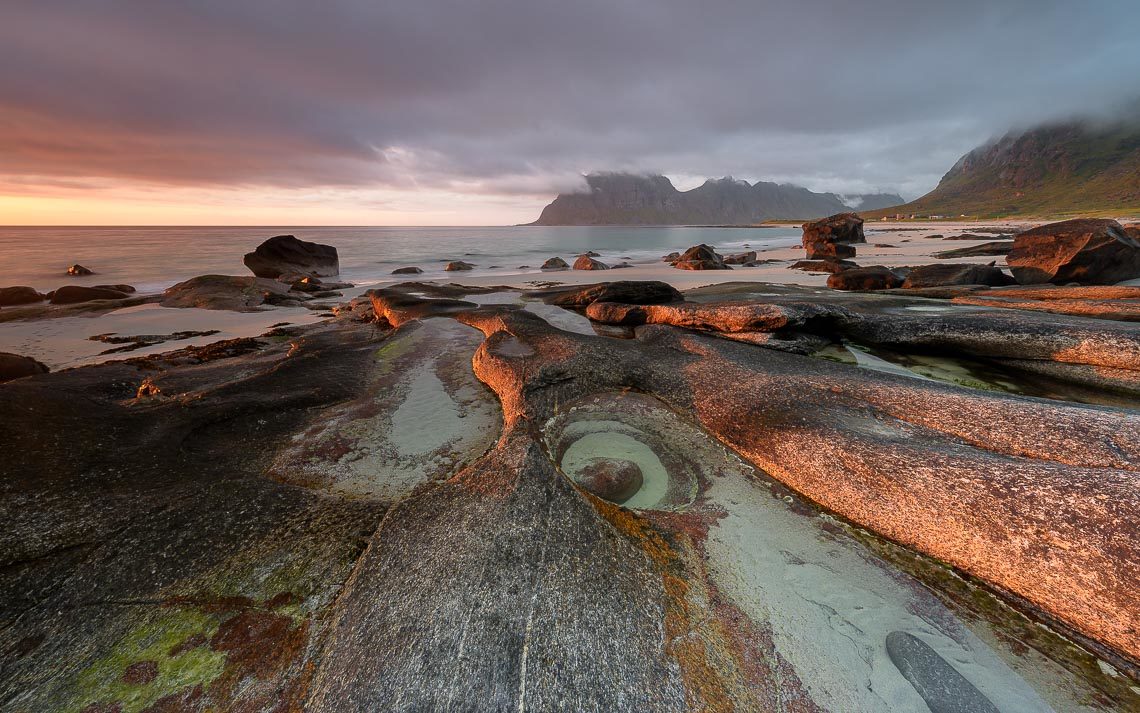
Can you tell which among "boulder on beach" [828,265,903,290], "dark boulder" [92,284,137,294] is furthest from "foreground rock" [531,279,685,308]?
"dark boulder" [92,284,137,294]

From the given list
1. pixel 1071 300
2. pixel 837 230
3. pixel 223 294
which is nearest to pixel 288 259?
pixel 223 294

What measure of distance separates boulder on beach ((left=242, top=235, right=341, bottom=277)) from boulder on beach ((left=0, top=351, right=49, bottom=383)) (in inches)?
1044

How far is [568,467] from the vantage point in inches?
274

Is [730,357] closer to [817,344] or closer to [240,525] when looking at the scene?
[817,344]

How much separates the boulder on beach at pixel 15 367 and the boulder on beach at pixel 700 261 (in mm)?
38700

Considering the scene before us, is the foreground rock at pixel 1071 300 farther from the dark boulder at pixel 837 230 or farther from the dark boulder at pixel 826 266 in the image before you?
the dark boulder at pixel 837 230

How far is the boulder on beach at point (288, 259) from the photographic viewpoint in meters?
35.0

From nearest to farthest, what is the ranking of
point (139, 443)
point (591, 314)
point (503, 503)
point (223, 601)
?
1. point (223, 601)
2. point (503, 503)
3. point (139, 443)
4. point (591, 314)

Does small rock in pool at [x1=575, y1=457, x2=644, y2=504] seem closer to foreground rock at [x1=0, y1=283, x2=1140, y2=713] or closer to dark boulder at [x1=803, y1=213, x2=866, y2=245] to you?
foreground rock at [x1=0, y1=283, x2=1140, y2=713]

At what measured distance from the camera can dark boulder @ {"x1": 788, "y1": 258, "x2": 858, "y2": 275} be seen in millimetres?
30752

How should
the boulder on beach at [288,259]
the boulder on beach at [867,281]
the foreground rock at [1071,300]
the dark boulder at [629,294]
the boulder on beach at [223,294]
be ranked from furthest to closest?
1. the boulder on beach at [288,259]
2. the boulder on beach at [223,294]
3. the boulder on beach at [867,281]
4. the dark boulder at [629,294]
5. the foreground rock at [1071,300]

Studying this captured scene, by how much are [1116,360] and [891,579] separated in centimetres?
944

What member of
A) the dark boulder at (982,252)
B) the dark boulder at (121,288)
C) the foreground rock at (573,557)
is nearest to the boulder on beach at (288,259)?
the dark boulder at (121,288)

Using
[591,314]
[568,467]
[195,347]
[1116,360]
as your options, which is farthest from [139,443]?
[1116,360]
